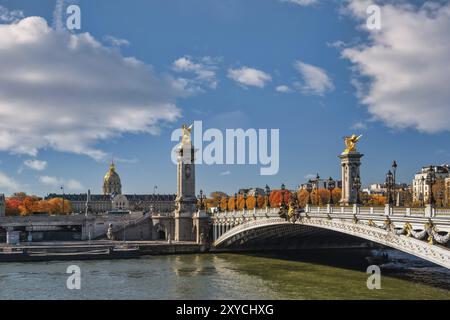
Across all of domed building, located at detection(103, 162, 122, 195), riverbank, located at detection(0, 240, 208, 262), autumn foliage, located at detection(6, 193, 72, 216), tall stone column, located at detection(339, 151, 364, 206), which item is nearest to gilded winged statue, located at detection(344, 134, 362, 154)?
tall stone column, located at detection(339, 151, 364, 206)

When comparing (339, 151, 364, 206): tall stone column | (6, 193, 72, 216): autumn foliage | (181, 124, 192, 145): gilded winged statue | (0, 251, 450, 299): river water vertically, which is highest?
(181, 124, 192, 145): gilded winged statue

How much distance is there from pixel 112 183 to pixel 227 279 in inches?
5509

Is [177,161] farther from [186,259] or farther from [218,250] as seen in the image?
[186,259]

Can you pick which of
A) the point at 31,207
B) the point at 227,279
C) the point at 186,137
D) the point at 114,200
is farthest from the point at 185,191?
the point at 114,200

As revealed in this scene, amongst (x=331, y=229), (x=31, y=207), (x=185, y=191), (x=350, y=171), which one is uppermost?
(x=350, y=171)

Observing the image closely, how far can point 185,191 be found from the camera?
7519 cm

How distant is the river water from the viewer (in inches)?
1332

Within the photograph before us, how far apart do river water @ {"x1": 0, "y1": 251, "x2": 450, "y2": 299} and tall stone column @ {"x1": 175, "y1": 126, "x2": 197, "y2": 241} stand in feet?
52.6

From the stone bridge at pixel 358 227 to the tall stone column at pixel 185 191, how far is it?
378 inches

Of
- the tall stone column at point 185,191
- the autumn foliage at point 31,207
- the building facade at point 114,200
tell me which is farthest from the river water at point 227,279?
the building facade at point 114,200

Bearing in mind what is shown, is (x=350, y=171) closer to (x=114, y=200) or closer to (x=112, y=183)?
(x=114, y=200)

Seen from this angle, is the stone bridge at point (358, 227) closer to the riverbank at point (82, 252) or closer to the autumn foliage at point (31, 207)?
the riverbank at point (82, 252)

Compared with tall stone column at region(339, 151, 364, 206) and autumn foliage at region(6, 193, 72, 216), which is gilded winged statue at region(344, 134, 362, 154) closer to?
tall stone column at region(339, 151, 364, 206)

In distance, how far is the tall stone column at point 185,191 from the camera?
72.7 metres
